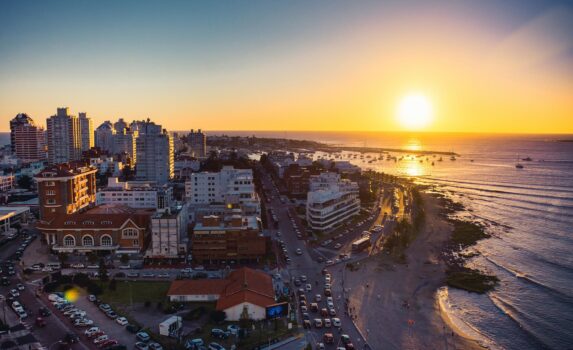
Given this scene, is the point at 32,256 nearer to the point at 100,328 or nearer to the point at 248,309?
the point at 100,328

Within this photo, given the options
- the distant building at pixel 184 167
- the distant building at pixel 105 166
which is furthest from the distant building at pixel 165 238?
the distant building at pixel 105 166

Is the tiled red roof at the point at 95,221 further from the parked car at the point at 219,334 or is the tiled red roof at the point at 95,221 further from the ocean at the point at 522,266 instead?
the ocean at the point at 522,266

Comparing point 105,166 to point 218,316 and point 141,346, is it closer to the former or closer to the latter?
point 218,316

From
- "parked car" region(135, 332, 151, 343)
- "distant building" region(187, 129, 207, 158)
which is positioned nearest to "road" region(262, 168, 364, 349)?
"parked car" region(135, 332, 151, 343)

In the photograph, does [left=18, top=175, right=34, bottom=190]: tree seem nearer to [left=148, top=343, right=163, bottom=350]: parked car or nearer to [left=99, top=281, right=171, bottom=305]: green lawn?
[left=99, top=281, right=171, bottom=305]: green lawn

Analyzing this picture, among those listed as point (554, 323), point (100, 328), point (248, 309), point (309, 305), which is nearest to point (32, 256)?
point (100, 328)

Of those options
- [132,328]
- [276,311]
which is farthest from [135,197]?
[276,311]
